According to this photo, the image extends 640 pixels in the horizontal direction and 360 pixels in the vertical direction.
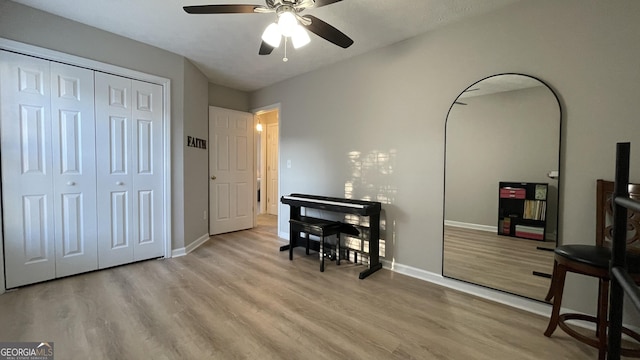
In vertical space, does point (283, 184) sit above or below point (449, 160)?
below

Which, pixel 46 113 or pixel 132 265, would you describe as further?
pixel 132 265

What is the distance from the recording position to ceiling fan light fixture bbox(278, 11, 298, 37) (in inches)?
71.1

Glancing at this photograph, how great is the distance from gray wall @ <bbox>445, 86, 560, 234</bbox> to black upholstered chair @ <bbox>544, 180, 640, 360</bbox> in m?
0.29

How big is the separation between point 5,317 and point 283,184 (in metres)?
3.09

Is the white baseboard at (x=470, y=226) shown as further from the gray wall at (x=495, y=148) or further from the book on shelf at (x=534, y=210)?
the book on shelf at (x=534, y=210)

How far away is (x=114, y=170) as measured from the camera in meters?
2.95

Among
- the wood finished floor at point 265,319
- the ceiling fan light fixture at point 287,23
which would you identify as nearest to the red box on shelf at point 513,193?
the wood finished floor at point 265,319

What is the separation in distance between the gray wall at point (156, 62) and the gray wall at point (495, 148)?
125 inches

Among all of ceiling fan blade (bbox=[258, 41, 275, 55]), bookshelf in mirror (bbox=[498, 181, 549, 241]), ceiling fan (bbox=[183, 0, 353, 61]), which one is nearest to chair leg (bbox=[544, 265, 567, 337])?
bookshelf in mirror (bbox=[498, 181, 549, 241])

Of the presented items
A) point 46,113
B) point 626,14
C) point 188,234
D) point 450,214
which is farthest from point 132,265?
point 626,14

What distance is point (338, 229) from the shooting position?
3166mm

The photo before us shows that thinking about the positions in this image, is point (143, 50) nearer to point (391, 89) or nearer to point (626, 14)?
point (391, 89)

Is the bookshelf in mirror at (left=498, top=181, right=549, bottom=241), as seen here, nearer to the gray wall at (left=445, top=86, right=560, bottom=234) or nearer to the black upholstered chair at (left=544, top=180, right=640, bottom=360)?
the gray wall at (left=445, top=86, right=560, bottom=234)

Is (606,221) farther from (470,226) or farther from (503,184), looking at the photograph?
(470,226)
